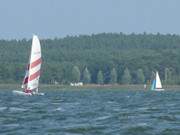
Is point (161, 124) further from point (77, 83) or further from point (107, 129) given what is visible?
point (77, 83)

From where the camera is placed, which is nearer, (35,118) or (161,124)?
(161,124)

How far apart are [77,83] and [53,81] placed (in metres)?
4.87

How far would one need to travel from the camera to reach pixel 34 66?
9062cm

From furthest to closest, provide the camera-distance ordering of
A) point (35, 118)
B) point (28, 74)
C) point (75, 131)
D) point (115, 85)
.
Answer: point (115, 85) < point (28, 74) < point (35, 118) < point (75, 131)

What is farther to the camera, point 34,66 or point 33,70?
point 33,70

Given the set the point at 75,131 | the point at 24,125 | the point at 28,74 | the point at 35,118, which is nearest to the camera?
the point at 75,131

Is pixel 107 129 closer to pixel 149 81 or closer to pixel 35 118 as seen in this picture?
pixel 35 118

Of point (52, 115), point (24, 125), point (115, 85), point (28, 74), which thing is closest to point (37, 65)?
point (28, 74)

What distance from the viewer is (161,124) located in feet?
125

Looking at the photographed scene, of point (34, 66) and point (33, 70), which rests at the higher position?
point (34, 66)

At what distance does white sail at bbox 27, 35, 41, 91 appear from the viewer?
297 feet

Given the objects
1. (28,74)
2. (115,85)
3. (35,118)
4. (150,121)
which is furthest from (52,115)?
(115,85)

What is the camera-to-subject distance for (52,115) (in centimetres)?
4441

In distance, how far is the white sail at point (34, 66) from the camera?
90.4 meters
